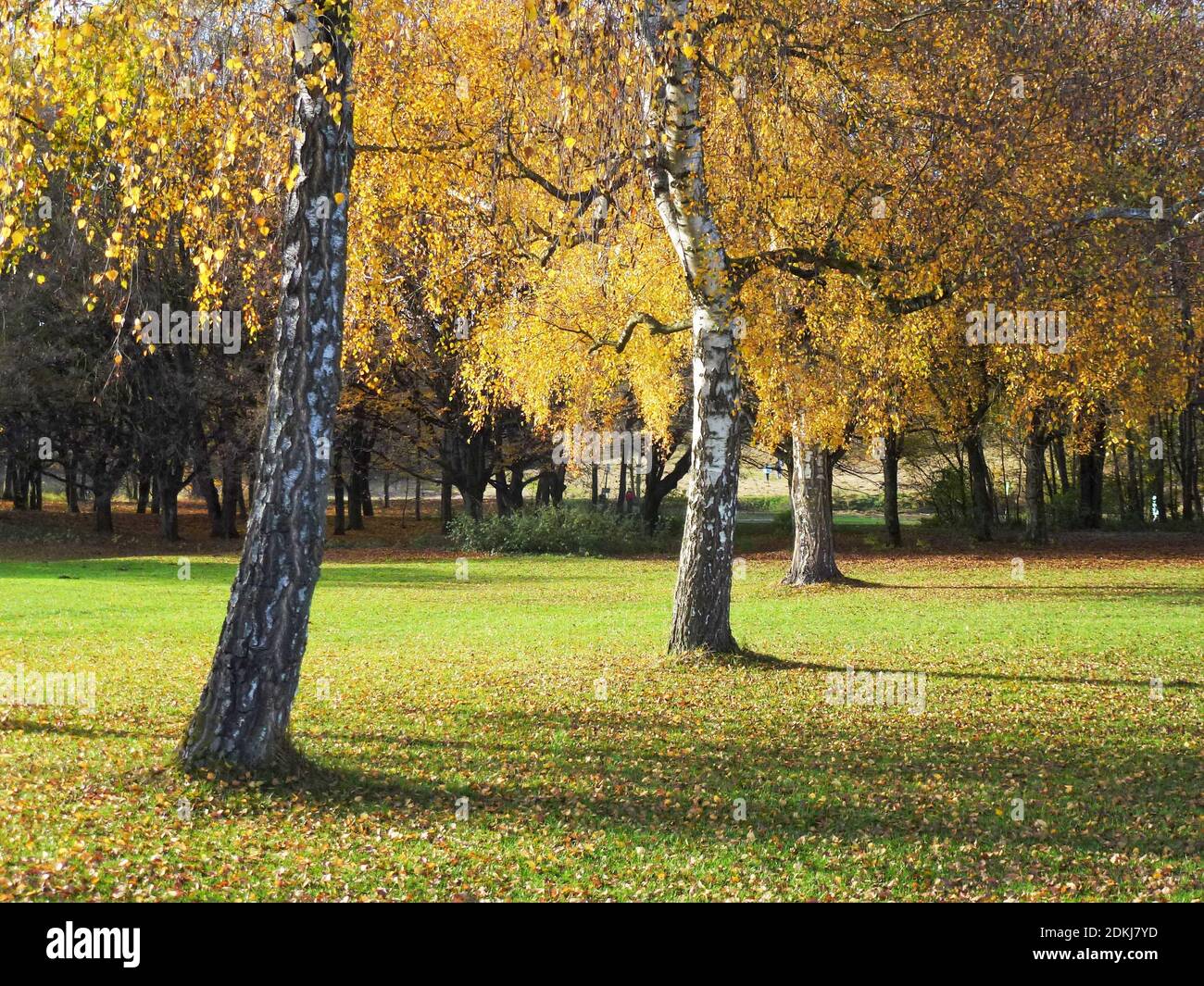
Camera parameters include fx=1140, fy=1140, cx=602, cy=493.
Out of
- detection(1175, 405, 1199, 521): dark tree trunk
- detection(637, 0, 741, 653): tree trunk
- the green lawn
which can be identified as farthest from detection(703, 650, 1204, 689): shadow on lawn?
detection(1175, 405, 1199, 521): dark tree trunk

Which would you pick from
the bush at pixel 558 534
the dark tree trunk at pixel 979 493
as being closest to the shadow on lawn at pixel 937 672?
the bush at pixel 558 534

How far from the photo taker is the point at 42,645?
1530 cm

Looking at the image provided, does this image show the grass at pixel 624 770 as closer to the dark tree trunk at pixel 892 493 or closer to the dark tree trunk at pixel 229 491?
the dark tree trunk at pixel 892 493

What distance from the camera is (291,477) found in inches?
314

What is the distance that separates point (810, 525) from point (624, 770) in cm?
1707

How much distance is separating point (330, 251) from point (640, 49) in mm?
3090

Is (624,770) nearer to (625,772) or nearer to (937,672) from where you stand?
(625,772)

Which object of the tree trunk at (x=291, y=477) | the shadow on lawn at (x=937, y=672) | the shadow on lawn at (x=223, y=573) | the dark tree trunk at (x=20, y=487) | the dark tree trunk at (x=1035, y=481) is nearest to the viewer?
the tree trunk at (x=291, y=477)

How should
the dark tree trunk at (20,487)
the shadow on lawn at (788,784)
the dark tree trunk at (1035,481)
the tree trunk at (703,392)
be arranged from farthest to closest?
the dark tree trunk at (20,487)
the dark tree trunk at (1035,481)
the tree trunk at (703,392)
the shadow on lawn at (788,784)

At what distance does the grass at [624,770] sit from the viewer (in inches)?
259

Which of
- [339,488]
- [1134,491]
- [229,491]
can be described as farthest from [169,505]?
[1134,491]

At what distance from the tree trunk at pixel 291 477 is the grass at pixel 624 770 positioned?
453 mm

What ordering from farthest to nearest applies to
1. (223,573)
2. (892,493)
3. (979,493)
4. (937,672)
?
(892,493) < (979,493) < (223,573) < (937,672)

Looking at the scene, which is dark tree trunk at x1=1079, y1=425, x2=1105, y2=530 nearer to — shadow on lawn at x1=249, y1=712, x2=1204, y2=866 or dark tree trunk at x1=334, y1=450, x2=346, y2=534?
dark tree trunk at x1=334, y1=450, x2=346, y2=534
